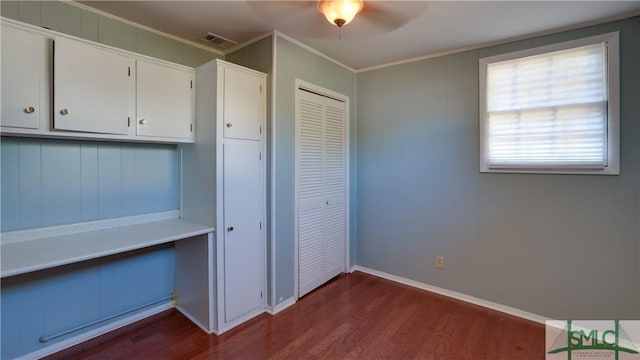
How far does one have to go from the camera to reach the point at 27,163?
6.24 ft

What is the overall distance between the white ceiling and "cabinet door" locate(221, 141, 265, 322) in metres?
0.99

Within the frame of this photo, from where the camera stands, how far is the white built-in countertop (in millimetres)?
1549

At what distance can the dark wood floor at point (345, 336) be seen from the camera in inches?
81.5

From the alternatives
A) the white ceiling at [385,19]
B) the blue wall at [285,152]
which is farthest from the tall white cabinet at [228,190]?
the white ceiling at [385,19]

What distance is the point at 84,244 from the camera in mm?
1859

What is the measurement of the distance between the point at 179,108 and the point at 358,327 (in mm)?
2321

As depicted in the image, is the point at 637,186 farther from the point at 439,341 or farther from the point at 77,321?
the point at 77,321

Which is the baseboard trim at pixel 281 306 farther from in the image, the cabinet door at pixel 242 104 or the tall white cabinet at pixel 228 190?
the cabinet door at pixel 242 104

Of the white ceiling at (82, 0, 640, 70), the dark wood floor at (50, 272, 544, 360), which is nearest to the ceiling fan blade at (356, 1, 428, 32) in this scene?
the white ceiling at (82, 0, 640, 70)

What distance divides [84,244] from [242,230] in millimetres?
1032

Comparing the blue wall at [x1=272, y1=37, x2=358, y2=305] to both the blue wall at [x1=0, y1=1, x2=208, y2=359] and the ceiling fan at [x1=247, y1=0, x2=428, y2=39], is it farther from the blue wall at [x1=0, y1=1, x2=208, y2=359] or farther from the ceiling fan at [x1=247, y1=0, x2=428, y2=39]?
the blue wall at [x1=0, y1=1, x2=208, y2=359]

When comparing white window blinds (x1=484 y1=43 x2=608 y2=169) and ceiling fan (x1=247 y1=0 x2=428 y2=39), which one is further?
white window blinds (x1=484 y1=43 x2=608 y2=169)

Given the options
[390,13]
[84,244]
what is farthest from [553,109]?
[84,244]

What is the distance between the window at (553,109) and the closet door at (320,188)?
145cm
